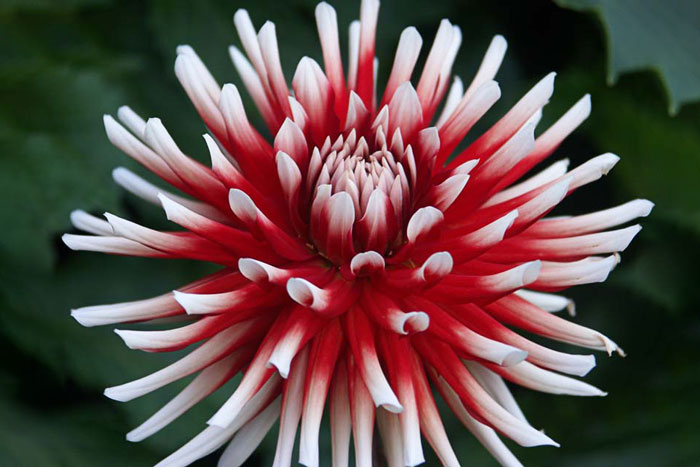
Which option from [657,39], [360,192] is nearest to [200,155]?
[360,192]

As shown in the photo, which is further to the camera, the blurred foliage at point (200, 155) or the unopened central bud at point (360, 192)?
the blurred foliage at point (200, 155)

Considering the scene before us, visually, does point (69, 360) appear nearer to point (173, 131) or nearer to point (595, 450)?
point (173, 131)

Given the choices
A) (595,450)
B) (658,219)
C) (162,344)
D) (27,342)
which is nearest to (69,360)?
(27,342)

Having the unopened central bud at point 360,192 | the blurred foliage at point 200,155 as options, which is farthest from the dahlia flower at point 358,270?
the blurred foliage at point 200,155

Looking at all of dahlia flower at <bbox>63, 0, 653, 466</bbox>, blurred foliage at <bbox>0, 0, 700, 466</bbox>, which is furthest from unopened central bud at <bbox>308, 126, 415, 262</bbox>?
blurred foliage at <bbox>0, 0, 700, 466</bbox>

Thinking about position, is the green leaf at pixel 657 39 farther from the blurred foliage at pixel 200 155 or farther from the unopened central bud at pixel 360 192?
the unopened central bud at pixel 360 192

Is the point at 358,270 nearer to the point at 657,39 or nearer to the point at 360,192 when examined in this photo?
the point at 360,192

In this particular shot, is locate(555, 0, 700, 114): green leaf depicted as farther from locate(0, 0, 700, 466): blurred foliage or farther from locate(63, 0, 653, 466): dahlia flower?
locate(63, 0, 653, 466): dahlia flower
